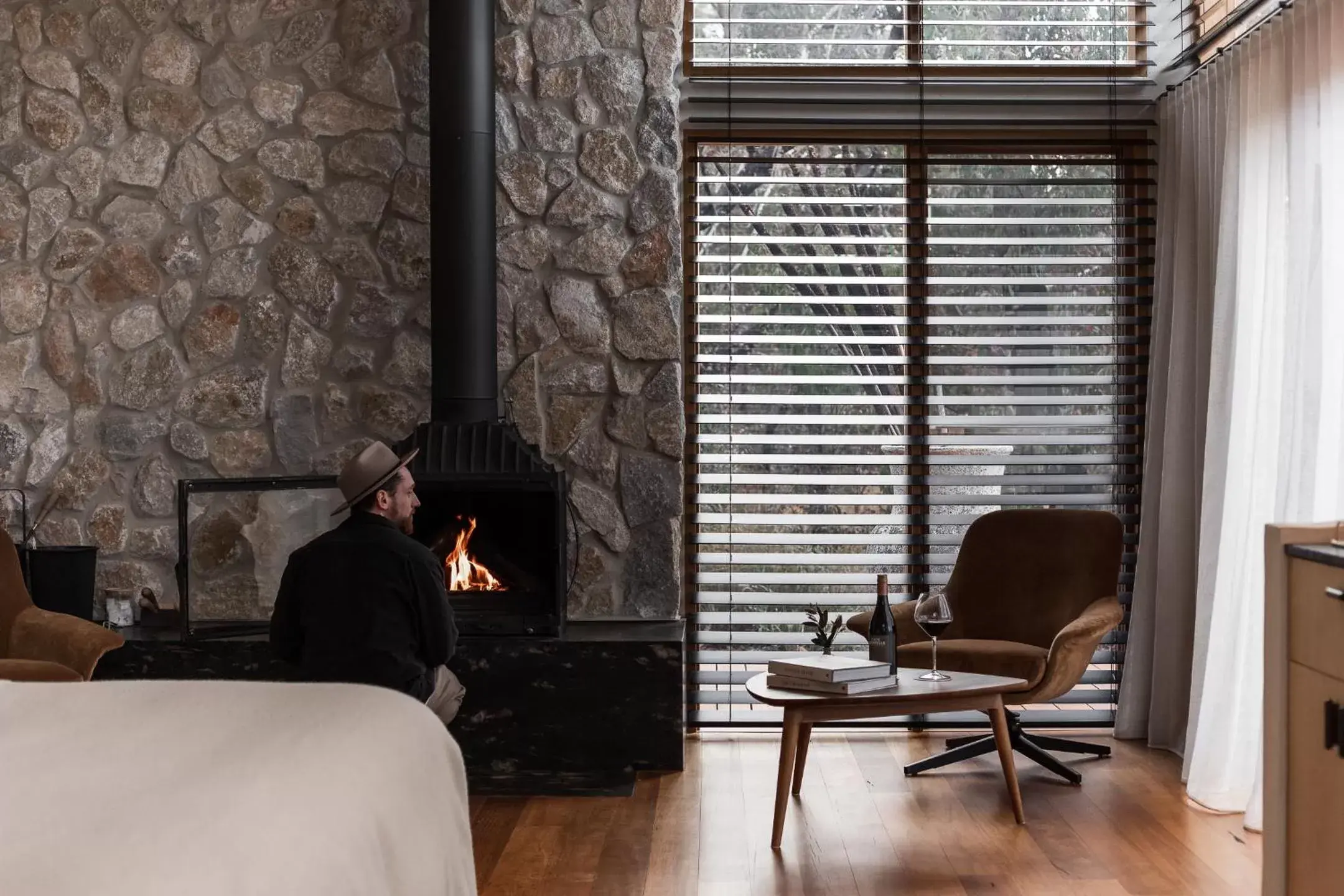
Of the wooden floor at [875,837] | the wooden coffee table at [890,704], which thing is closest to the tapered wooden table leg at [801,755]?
the wooden floor at [875,837]

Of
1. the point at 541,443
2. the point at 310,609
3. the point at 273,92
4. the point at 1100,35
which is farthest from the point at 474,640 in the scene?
the point at 1100,35

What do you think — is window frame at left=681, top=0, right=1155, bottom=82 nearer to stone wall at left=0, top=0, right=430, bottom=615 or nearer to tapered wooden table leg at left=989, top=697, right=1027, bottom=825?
stone wall at left=0, top=0, right=430, bottom=615

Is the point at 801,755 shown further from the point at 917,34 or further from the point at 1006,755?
the point at 917,34

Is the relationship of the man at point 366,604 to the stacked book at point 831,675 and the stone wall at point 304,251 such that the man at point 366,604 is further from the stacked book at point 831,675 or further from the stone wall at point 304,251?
the stone wall at point 304,251

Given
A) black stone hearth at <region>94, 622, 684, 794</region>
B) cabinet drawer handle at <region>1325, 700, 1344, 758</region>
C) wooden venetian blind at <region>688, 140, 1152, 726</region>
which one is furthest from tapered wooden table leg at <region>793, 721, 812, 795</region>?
cabinet drawer handle at <region>1325, 700, 1344, 758</region>

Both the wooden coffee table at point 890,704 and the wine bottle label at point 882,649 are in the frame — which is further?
the wine bottle label at point 882,649

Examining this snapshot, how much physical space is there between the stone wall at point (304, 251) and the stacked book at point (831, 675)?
103cm

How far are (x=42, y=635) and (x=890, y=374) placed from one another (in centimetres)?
323

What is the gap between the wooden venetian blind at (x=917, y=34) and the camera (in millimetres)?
5098

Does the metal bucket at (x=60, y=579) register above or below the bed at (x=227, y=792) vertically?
below

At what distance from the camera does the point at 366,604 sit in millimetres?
3215

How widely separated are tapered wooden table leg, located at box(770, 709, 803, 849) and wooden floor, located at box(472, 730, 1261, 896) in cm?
6

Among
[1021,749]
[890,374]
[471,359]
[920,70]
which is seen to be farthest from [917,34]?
[1021,749]

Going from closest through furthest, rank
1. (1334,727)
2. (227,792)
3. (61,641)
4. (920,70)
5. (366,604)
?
(227,792)
(1334,727)
(366,604)
(61,641)
(920,70)
